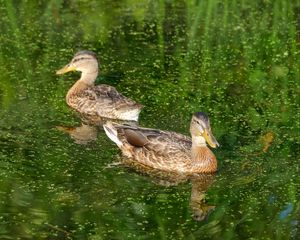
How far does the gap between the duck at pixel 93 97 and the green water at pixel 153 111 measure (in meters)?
0.16

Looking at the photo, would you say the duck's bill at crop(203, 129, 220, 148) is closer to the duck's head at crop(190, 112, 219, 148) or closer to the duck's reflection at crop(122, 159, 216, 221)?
the duck's head at crop(190, 112, 219, 148)

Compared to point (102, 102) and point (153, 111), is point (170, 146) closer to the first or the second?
point (153, 111)

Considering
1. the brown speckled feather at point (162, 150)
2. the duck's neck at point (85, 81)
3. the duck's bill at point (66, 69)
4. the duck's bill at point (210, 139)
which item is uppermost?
the duck's bill at point (210, 139)

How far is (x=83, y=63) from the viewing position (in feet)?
41.0

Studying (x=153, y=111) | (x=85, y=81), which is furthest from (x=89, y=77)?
→ (x=153, y=111)

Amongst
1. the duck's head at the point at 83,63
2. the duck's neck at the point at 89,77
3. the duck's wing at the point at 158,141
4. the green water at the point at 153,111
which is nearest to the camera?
the green water at the point at 153,111

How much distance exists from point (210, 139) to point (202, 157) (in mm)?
193

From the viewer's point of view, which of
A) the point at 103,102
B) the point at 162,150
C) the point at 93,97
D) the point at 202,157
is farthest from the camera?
the point at 93,97

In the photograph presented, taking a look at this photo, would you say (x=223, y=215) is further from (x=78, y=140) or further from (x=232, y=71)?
(x=232, y=71)

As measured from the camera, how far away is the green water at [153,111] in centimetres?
898

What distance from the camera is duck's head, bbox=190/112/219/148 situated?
34.2ft

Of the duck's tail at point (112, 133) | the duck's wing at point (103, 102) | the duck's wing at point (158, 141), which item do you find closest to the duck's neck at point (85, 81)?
the duck's wing at point (103, 102)

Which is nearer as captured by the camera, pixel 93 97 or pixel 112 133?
pixel 112 133

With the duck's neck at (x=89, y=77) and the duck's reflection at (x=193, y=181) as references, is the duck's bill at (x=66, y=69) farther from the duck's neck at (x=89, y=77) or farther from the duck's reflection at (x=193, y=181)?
the duck's reflection at (x=193, y=181)
